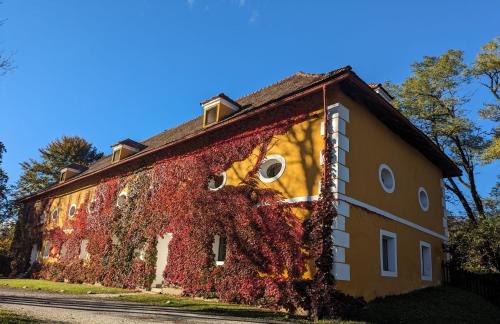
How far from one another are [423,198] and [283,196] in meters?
7.62

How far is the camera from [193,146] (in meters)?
15.2

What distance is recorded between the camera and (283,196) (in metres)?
11.5

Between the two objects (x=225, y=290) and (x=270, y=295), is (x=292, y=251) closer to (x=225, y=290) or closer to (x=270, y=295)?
(x=270, y=295)

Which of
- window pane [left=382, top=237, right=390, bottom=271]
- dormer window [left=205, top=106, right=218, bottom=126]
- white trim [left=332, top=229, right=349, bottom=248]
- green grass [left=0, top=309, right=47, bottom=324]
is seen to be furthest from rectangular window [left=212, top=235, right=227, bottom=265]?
green grass [left=0, top=309, right=47, bottom=324]

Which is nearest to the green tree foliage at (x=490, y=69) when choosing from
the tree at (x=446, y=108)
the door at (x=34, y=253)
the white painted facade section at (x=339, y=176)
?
the tree at (x=446, y=108)

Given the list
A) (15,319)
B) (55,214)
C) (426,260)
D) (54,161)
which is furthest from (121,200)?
(54,161)

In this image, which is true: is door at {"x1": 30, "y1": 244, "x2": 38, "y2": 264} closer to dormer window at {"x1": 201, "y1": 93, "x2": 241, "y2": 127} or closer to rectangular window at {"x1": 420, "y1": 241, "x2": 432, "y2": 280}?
dormer window at {"x1": 201, "y1": 93, "x2": 241, "y2": 127}

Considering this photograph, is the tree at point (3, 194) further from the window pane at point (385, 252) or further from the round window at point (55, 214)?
the window pane at point (385, 252)

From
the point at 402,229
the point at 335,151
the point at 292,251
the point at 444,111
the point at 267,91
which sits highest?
the point at 444,111

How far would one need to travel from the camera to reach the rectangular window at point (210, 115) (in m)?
15.3

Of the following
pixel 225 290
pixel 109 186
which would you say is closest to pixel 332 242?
pixel 225 290

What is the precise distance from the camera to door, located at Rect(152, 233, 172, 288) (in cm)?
1499

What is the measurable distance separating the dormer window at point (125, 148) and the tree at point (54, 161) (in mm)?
23381

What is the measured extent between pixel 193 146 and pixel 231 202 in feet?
11.9
